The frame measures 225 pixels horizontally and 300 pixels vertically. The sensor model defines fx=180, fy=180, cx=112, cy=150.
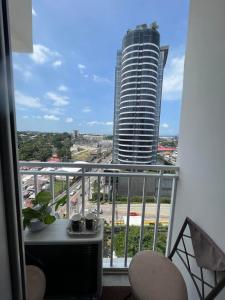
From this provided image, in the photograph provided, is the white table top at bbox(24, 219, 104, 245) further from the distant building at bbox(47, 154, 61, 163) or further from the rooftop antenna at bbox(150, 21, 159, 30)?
the rooftop antenna at bbox(150, 21, 159, 30)

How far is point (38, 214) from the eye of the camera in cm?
138

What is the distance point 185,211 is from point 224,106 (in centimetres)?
90

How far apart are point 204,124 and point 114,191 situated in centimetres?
93

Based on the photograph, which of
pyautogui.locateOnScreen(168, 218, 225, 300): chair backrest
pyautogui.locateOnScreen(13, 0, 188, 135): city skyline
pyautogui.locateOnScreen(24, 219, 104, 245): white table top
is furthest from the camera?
pyautogui.locateOnScreen(13, 0, 188, 135): city skyline

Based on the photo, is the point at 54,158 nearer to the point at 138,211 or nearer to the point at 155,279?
the point at 138,211

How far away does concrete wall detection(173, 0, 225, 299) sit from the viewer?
107cm

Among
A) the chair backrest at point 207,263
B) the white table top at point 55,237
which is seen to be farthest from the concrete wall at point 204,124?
the white table top at point 55,237

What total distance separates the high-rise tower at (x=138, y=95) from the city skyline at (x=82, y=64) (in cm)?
7

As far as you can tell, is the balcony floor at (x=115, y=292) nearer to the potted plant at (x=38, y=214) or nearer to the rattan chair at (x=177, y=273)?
the rattan chair at (x=177, y=273)

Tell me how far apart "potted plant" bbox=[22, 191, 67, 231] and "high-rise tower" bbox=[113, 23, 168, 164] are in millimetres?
688

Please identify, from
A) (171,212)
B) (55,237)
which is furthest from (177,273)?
(55,237)

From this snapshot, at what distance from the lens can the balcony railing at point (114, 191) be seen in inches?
63.6

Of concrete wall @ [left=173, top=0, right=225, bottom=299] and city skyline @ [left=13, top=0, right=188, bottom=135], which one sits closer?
concrete wall @ [left=173, top=0, right=225, bottom=299]

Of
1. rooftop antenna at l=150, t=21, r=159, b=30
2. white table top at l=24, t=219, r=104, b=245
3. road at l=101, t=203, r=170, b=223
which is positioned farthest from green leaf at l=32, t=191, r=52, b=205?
rooftop antenna at l=150, t=21, r=159, b=30
